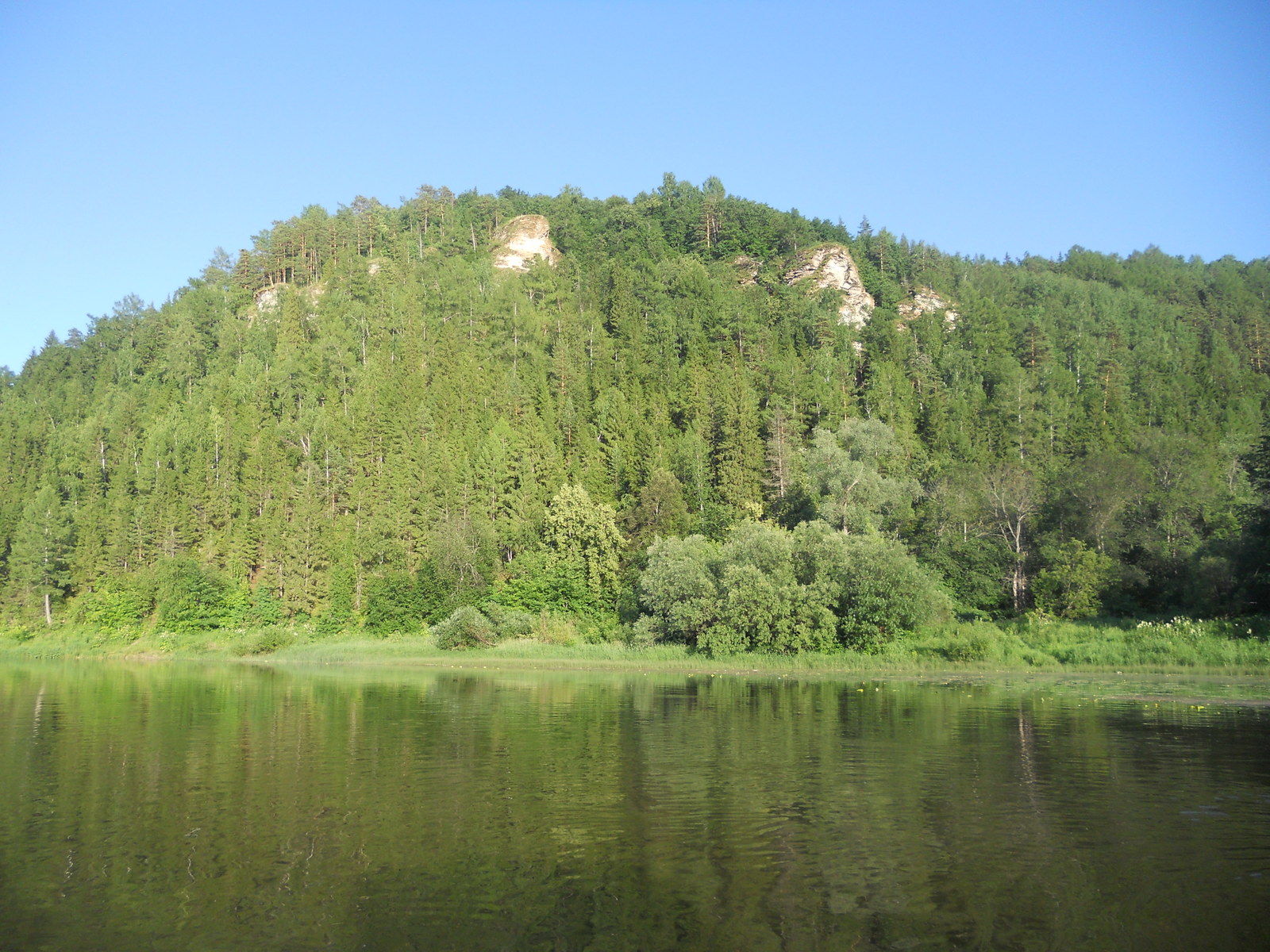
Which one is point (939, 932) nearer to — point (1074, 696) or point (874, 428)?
point (1074, 696)

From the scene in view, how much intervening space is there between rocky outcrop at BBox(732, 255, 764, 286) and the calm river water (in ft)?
475

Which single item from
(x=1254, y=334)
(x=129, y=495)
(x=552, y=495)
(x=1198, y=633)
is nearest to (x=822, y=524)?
(x=1198, y=633)

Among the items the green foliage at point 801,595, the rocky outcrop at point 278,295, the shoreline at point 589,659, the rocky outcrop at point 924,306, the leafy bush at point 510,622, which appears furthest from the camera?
the rocky outcrop at point 924,306

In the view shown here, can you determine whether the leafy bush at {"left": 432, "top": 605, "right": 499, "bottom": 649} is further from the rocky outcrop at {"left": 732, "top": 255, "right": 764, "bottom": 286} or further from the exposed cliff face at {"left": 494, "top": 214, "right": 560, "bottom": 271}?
the rocky outcrop at {"left": 732, "top": 255, "right": 764, "bottom": 286}

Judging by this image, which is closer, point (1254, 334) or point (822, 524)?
point (822, 524)

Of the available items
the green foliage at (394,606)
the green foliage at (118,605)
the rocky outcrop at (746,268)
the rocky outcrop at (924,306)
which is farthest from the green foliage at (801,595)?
the rocky outcrop at (746,268)

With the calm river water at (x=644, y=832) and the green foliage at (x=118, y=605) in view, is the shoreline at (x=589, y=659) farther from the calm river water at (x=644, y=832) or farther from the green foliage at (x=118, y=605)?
the calm river water at (x=644, y=832)

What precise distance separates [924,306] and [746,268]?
3557 centimetres

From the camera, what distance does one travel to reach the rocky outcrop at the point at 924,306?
163125 mm

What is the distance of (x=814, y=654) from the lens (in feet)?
208

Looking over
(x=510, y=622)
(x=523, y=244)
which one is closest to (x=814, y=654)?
(x=510, y=622)

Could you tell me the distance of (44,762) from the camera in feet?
88.6

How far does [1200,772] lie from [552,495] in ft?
278

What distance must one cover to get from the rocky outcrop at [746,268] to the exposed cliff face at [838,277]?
6.58 m
